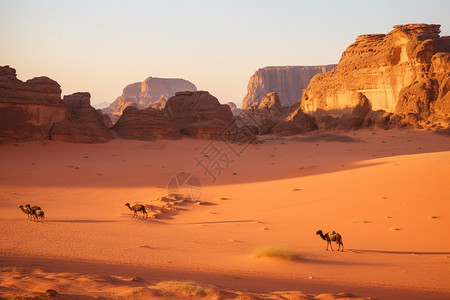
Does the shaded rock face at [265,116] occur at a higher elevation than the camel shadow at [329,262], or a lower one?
higher

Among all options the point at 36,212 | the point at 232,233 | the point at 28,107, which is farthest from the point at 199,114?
the point at 232,233

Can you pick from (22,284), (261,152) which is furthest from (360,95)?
(22,284)

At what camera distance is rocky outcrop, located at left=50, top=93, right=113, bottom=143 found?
2764cm

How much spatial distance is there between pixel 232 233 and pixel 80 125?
23.5m

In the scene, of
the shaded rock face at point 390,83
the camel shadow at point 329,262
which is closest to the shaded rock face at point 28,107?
the camel shadow at point 329,262

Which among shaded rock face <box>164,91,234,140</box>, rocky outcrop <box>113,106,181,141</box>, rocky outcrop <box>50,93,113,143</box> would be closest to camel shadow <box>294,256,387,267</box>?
rocky outcrop <box>50,93,113,143</box>

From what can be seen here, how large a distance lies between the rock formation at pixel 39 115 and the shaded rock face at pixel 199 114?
26.8ft

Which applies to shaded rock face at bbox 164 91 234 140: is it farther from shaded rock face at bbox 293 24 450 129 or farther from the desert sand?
shaded rock face at bbox 293 24 450 129

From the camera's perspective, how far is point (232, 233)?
9.09 meters

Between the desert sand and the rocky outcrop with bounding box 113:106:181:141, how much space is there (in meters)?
11.7

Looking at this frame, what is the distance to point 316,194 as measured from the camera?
13.2m

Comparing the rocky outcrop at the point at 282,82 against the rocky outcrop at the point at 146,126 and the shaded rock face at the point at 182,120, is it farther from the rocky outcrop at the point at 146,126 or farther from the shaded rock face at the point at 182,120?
the rocky outcrop at the point at 146,126

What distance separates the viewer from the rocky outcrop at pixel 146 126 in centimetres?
3209

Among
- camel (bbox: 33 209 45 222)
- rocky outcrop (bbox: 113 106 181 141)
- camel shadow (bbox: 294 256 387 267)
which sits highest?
rocky outcrop (bbox: 113 106 181 141)
